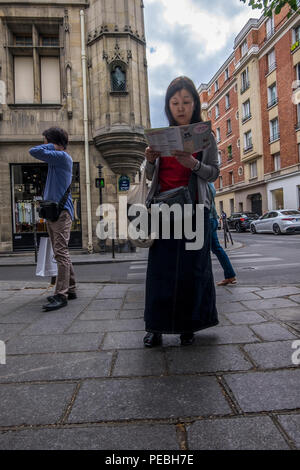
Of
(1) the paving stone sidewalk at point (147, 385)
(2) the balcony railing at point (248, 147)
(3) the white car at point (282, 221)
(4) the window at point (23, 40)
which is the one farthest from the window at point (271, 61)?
(1) the paving stone sidewalk at point (147, 385)

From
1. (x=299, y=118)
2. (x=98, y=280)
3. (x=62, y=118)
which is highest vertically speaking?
(x=299, y=118)

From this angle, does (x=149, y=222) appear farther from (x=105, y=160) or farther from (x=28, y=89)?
(x=28, y=89)

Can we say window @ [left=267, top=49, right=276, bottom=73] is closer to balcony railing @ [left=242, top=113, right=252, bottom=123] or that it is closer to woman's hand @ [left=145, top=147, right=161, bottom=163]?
balcony railing @ [left=242, top=113, right=252, bottom=123]

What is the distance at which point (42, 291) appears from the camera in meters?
5.22

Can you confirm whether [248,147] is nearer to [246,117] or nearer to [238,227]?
[246,117]

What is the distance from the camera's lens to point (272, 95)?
1150 inches

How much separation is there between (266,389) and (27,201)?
12309mm

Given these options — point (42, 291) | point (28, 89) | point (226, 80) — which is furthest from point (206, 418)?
point (226, 80)

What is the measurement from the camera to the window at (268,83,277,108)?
93.8 feet

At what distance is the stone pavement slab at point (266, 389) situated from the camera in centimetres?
158

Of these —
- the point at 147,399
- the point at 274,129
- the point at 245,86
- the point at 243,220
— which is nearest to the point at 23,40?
the point at 147,399

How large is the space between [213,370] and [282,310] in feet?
5.41

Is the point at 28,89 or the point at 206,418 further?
the point at 28,89

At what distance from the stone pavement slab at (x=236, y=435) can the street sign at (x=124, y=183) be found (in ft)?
37.1
